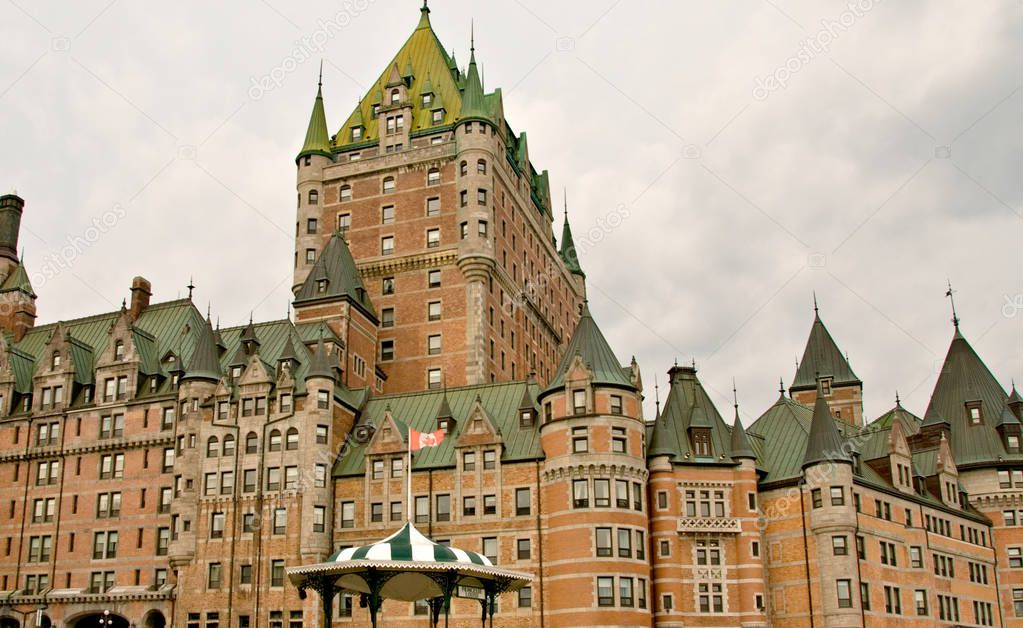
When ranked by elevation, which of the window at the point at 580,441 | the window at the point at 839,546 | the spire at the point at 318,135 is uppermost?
the spire at the point at 318,135

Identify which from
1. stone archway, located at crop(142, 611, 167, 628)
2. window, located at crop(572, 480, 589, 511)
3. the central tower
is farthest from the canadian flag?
stone archway, located at crop(142, 611, 167, 628)

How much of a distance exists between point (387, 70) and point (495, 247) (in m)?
22.8

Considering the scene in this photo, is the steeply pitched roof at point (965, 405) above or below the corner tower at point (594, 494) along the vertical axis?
above

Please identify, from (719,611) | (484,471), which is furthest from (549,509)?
(719,611)

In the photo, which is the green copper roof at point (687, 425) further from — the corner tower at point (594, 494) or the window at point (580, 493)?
the window at point (580, 493)

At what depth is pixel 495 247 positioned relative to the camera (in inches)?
3622

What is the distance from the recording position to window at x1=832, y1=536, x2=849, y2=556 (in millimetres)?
69688

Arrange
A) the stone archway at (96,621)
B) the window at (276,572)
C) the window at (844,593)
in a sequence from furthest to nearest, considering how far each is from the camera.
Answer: the stone archway at (96,621), the window at (276,572), the window at (844,593)

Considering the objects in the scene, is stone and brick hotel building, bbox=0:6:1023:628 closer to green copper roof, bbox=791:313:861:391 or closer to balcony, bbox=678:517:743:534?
balcony, bbox=678:517:743:534

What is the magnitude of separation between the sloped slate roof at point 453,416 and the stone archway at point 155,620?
48.6 feet

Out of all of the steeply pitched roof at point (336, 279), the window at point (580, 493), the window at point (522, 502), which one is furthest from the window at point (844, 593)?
the steeply pitched roof at point (336, 279)

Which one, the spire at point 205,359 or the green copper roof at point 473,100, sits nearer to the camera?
the spire at point 205,359

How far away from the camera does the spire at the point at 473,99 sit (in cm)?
9306

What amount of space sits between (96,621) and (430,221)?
39.3m
